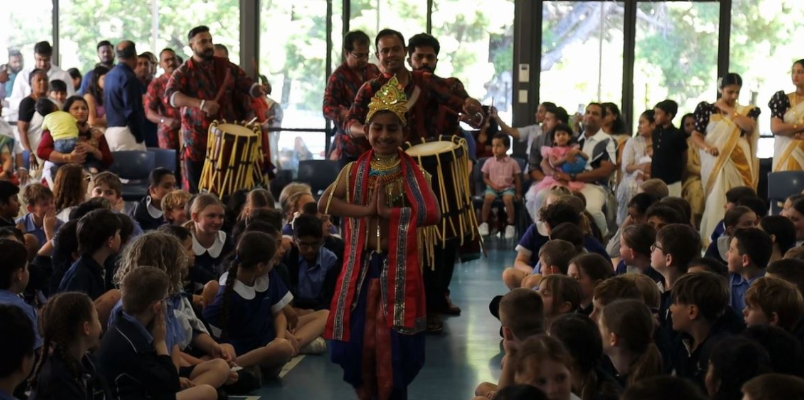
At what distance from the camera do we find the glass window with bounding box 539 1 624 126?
14180 millimetres

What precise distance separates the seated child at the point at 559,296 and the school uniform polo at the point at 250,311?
1718 mm

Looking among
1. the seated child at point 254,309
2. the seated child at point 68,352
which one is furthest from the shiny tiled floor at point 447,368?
the seated child at point 68,352

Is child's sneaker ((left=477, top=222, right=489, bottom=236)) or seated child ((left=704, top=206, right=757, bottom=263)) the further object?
child's sneaker ((left=477, top=222, right=489, bottom=236))

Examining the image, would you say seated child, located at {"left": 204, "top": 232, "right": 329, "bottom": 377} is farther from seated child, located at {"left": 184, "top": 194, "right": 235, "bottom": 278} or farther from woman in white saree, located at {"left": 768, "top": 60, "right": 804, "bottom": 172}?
woman in white saree, located at {"left": 768, "top": 60, "right": 804, "bottom": 172}

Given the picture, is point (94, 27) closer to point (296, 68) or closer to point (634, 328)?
point (296, 68)

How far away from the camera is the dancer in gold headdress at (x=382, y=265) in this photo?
4.64 metres

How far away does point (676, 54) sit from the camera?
14195 millimetres

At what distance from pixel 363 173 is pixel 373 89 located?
1.64m

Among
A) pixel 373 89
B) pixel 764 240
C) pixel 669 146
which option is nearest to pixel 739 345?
pixel 764 240

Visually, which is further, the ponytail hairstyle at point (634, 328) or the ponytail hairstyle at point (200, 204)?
the ponytail hairstyle at point (200, 204)

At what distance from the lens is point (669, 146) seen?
11.0 m

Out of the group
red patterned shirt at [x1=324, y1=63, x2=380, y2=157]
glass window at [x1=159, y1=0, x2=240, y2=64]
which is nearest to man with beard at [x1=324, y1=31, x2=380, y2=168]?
red patterned shirt at [x1=324, y1=63, x2=380, y2=157]

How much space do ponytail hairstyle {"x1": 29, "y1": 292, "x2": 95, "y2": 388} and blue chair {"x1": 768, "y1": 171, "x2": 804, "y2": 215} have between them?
6237 mm

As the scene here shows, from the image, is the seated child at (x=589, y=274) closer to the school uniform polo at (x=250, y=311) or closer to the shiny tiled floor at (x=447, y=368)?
the shiny tiled floor at (x=447, y=368)
